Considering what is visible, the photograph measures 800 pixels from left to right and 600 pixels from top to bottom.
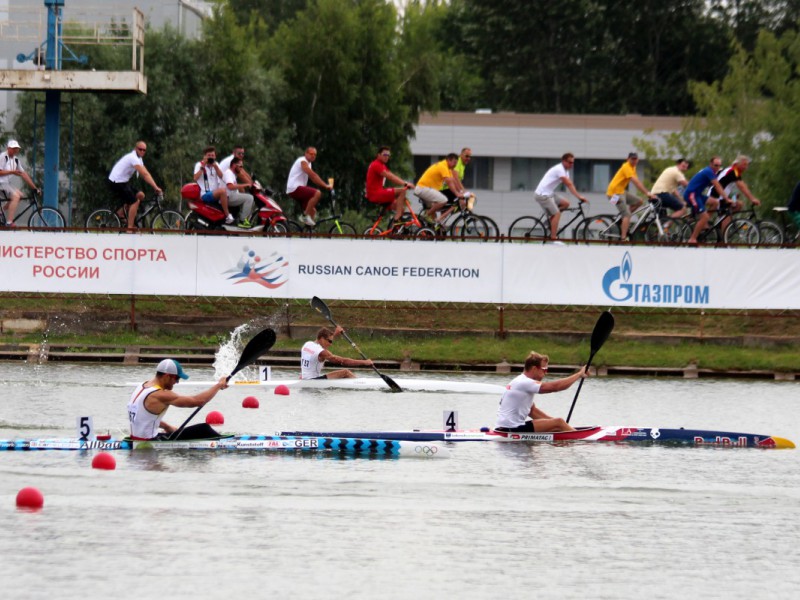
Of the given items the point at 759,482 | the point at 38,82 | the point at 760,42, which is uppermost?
the point at 760,42

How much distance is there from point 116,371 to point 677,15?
53563 millimetres

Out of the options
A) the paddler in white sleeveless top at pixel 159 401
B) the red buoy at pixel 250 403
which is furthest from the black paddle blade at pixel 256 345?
the red buoy at pixel 250 403

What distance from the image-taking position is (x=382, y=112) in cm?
5628

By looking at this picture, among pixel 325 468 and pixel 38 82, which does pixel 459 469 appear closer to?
pixel 325 468

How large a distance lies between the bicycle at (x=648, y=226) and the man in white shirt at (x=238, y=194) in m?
6.99

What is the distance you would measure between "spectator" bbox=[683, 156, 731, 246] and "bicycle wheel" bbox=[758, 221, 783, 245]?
0.87m

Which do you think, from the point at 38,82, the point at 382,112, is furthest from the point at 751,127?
the point at 38,82

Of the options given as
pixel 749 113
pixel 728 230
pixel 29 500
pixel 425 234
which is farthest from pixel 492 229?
pixel 749 113

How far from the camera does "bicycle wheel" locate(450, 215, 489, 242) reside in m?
29.5

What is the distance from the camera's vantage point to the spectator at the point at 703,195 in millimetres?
29391

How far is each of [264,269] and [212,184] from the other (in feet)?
6.53

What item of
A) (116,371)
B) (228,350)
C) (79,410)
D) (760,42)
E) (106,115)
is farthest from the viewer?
(760,42)

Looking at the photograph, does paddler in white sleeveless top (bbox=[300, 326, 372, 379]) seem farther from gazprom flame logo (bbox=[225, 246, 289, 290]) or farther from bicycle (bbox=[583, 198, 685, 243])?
bicycle (bbox=[583, 198, 685, 243])

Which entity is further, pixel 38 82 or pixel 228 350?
pixel 38 82
